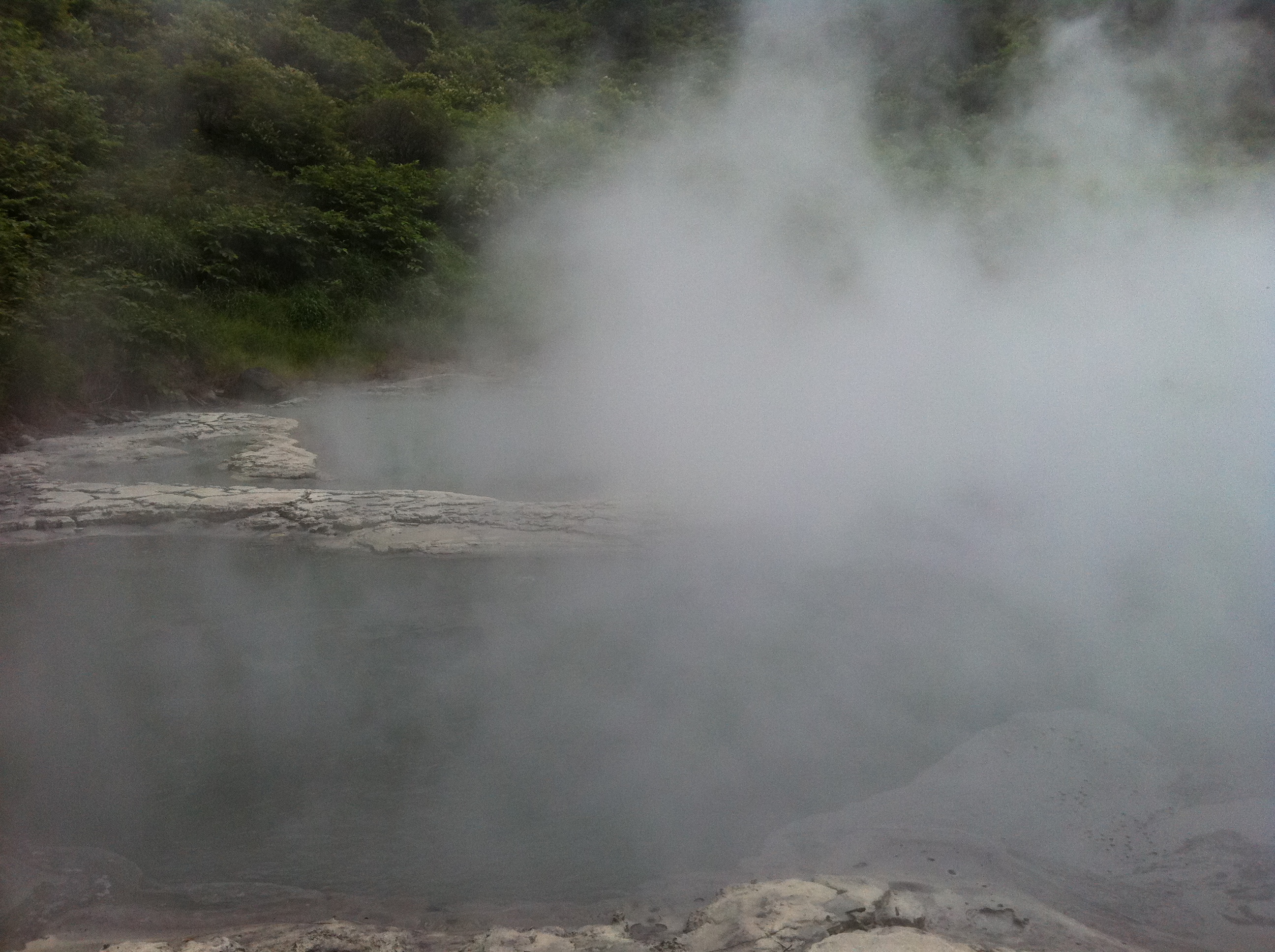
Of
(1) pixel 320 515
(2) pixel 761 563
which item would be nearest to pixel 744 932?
(2) pixel 761 563

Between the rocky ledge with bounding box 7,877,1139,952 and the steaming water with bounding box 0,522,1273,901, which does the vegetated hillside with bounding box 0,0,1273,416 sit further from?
the rocky ledge with bounding box 7,877,1139,952

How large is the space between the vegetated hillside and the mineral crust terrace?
2.28m

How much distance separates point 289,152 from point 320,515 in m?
9.68

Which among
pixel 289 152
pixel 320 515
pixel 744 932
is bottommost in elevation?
pixel 744 932

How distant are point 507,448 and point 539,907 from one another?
14.9 feet

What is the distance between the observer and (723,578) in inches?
169

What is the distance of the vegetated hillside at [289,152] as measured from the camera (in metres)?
8.17

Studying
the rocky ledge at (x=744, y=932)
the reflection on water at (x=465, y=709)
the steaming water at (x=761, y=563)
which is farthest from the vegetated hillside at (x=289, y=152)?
the rocky ledge at (x=744, y=932)

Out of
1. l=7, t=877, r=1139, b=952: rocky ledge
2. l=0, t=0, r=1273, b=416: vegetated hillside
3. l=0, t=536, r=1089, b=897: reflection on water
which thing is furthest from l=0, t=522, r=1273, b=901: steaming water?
l=0, t=0, r=1273, b=416: vegetated hillside

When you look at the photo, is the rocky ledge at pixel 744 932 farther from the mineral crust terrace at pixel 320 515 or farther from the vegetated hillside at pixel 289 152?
the vegetated hillside at pixel 289 152

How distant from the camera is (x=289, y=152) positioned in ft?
41.5

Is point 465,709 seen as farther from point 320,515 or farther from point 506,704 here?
point 320,515

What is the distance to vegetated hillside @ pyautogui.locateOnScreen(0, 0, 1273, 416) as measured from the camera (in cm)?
817

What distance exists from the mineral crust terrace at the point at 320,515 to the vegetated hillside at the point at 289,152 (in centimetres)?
228
